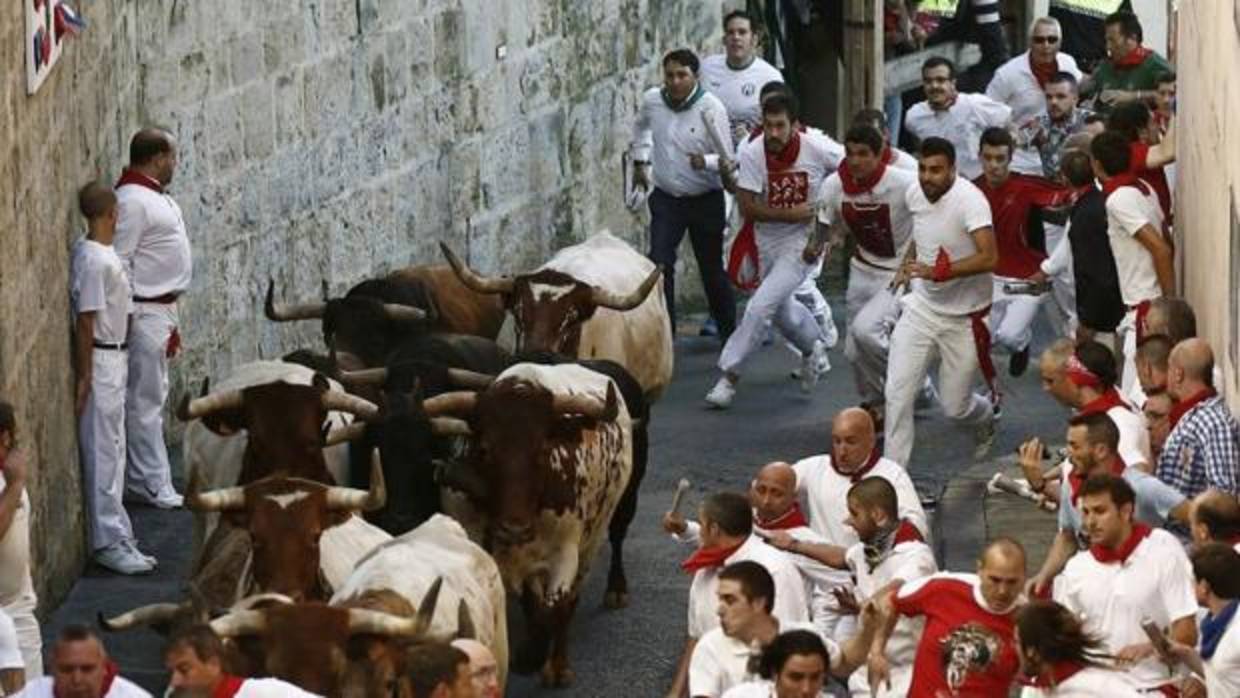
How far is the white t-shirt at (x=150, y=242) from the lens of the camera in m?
17.8

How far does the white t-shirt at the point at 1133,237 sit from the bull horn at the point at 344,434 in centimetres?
361

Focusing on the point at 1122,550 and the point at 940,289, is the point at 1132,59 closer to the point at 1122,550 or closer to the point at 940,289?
the point at 940,289

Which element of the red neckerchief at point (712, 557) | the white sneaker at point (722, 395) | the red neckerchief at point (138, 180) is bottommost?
the white sneaker at point (722, 395)

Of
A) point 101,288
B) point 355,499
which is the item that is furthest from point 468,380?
point 355,499

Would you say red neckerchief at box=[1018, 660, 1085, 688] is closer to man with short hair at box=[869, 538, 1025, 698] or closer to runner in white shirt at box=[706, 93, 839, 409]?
man with short hair at box=[869, 538, 1025, 698]

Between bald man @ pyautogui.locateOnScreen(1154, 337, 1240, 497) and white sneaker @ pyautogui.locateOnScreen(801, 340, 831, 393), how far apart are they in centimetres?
774

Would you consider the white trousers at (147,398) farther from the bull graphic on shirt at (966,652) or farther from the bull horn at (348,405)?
the bull graphic on shirt at (966,652)

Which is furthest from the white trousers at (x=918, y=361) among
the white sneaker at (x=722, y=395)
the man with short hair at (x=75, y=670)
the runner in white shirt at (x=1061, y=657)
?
the man with short hair at (x=75, y=670)

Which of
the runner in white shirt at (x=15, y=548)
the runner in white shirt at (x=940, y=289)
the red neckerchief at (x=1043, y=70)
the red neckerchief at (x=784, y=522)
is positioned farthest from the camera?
the red neckerchief at (x=1043, y=70)

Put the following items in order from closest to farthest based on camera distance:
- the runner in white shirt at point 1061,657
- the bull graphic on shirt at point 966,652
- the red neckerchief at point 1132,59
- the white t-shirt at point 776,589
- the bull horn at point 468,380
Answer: the runner in white shirt at point 1061,657 → the bull graphic on shirt at point 966,652 → the white t-shirt at point 776,589 → the bull horn at point 468,380 → the red neckerchief at point 1132,59

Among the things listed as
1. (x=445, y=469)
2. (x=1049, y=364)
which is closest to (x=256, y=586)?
(x=445, y=469)

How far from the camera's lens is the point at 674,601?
1725cm

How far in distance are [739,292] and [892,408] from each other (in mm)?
7100

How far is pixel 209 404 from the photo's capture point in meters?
15.7
